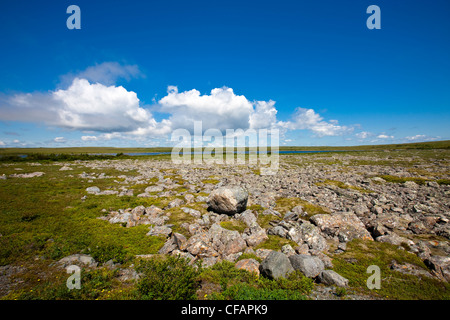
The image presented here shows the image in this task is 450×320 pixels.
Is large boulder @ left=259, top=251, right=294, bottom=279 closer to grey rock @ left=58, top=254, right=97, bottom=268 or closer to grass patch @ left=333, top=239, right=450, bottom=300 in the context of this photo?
grass patch @ left=333, top=239, right=450, bottom=300

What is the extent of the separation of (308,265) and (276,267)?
1611mm

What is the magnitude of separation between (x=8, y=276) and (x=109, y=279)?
190 inches

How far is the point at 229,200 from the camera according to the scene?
596 inches

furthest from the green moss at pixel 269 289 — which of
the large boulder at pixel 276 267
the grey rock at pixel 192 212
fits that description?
the grey rock at pixel 192 212

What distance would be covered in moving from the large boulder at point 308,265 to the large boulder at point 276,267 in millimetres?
381

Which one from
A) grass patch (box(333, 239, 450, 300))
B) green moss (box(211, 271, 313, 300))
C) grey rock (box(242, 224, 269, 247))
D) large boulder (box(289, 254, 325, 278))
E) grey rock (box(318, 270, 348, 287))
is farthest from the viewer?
grey rock (box(242, 224, 269, 247))

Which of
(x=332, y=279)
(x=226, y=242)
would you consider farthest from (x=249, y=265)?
(x=332, y=279)

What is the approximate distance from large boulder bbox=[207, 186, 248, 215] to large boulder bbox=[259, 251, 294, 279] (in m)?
6.76

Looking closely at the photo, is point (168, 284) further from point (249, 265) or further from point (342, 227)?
point (342, 227)

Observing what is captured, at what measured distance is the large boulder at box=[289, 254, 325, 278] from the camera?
27.0 ft

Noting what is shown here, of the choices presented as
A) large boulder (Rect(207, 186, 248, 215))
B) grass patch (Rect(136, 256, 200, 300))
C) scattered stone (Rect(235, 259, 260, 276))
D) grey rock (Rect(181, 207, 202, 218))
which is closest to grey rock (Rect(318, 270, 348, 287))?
scattered stone (Rect(235, 259, 260, 276))

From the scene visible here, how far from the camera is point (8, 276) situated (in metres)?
8.30

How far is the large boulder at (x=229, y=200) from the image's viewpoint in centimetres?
1518
